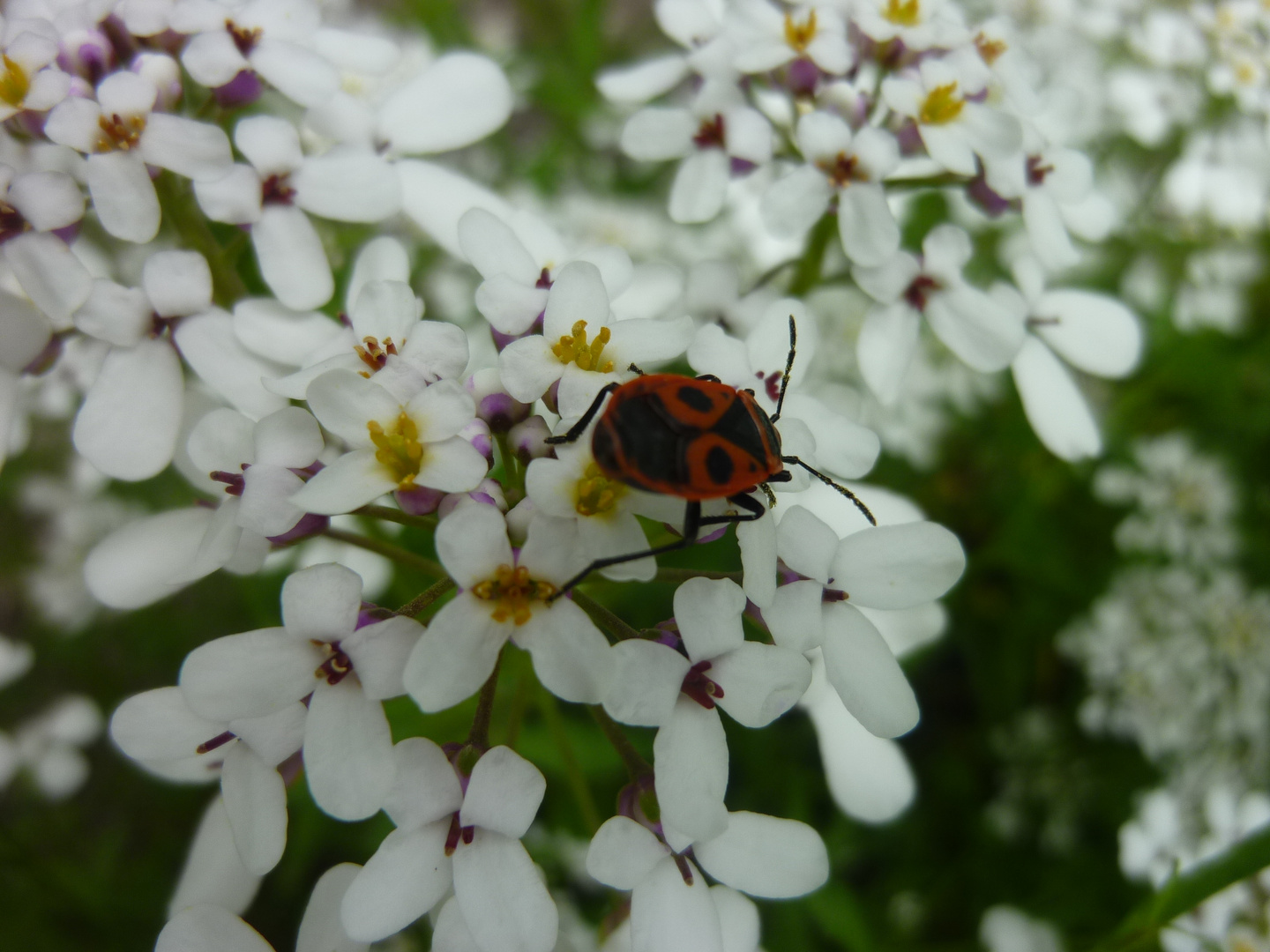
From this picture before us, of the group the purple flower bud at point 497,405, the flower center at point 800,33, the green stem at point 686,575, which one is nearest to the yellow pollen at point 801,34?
the flower center at point 800,33

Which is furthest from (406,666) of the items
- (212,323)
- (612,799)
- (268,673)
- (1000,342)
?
(612,799)

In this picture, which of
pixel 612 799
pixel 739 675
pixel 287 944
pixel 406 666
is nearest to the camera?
pixel 406 666

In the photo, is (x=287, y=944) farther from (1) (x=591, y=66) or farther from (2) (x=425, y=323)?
(1) (x=591, y=66)

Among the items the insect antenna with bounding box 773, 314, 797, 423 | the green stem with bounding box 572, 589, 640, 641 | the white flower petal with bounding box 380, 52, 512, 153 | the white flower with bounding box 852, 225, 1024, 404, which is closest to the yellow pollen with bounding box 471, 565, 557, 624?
the green stem with bounding box 572, 589, 640, 641

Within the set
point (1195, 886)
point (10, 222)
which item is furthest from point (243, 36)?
point (1195, 886)

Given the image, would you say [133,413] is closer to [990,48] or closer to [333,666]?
[333,666]
